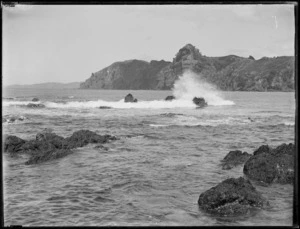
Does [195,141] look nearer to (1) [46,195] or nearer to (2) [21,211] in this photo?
(1) [46,195]

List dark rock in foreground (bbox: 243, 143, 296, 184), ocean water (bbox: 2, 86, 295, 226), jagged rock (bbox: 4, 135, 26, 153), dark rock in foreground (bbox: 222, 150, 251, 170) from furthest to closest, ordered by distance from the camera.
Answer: jagged rock (bbox: 4, 135, 26, 153) → dark rock in foreground (bbox: 222, 150, 251, 170) → dark rock in foreground (bbox: 243, 143, 296, 184) → ocean water (bbox: 2, 86, 295, 226)

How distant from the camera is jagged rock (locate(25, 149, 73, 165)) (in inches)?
807

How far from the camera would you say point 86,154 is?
22812mm

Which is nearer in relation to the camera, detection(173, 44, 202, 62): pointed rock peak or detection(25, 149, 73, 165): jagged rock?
detection(25, 149, 73, 165): jagged rock

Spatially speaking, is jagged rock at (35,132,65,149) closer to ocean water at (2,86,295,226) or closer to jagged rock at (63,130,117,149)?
jagged rock at (63,130,117,149)

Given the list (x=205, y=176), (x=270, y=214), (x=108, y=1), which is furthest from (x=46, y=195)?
(x=108, y=1)

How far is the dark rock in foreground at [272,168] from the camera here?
15.5 m

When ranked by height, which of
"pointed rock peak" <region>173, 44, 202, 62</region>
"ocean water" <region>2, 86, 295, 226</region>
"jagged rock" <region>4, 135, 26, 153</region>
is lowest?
"ocean water" <region>2, 86, 295, 226</region>

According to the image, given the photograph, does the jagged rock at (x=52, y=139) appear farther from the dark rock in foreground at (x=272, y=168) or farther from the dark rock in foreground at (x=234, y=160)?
the dark rock in foreground at (x=272, y=168)

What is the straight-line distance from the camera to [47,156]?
21219 mm

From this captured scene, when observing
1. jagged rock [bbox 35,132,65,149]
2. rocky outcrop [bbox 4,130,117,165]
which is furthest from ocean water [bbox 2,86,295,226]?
jagged rock [bbox 35,132,65,149]

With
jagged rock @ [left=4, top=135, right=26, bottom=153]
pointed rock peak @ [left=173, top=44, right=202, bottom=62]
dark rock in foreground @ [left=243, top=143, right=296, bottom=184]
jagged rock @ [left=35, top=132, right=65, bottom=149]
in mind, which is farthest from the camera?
pointed rock peak @ [left=173, top=44, right=202, bottom=62]

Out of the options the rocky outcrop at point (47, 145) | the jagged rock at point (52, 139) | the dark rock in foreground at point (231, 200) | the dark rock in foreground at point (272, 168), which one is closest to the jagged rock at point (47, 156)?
the rocky outcrop at point (47, 145)

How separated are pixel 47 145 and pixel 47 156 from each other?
2890mm
